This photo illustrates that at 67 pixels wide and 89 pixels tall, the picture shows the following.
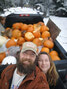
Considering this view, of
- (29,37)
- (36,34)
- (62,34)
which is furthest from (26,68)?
(62,34)

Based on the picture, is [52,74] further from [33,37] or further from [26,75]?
[33,37]

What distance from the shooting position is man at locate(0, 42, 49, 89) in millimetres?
1410

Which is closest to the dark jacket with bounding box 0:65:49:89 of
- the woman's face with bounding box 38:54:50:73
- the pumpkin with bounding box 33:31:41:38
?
the woman's face with bounding box 38:54:50:73

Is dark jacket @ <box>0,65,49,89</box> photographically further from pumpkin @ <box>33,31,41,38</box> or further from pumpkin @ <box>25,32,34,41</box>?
pumpkin @ <box>33,31,41,38</box>

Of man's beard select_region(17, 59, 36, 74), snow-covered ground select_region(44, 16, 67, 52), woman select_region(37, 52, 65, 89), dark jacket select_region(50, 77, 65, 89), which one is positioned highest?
man's beard select_region(17, 59, 36, 74)

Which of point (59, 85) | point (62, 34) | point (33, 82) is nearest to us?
point (33, 82)

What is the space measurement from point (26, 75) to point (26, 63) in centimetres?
16

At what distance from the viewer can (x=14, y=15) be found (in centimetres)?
430

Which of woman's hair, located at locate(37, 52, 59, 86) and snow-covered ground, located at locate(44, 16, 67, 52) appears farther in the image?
snow-covered ground, located at locate(44, 16, 67, 52)

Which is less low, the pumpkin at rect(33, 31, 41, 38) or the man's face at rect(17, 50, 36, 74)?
the man's face at rect(17, 50, 36, 74)

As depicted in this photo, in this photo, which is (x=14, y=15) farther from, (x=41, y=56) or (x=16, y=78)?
(x=16, y=78)

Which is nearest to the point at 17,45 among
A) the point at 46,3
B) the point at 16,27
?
the point at 16,27

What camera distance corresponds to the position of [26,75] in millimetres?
1511

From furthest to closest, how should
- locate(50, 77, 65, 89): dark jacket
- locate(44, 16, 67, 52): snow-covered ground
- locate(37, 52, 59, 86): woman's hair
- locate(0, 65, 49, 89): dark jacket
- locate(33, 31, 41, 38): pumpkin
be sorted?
1. locate(44, 16, 67, 52): snow-covered ground
2. locate(33, 31, 41, 38): pumpkin
3. locate(37, 52, 59, 86): woman's hair
4. locate(50, 77, 65, 89): dark jacket
5. locate(0, 65, 49, 89): dark jacket
